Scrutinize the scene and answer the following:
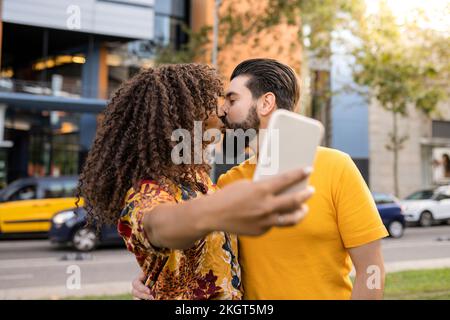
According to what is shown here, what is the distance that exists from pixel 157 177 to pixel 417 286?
6.00 meters

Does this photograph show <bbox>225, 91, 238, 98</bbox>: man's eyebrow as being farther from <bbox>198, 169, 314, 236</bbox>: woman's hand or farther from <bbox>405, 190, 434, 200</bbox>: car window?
<bbox>405, 190, 434, 200</bbox>: car window

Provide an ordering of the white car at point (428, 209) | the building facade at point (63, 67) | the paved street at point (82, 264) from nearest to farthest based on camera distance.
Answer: the paved street at point (82, 264) → the building facade at point (63, 67) → the white car at point (428, 209)

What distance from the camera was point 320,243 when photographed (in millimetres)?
1795

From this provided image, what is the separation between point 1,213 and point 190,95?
12122mm

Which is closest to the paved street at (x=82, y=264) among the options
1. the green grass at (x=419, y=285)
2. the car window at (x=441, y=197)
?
the green grass at (x=419, y=285)

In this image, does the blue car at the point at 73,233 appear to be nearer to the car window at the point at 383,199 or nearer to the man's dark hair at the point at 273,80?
the car window at the point at 383,199

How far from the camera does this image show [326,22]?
1505 centimetres

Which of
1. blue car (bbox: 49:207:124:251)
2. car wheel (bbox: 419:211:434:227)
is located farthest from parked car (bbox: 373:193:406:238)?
blue car (bbox: 49:207:124:251)

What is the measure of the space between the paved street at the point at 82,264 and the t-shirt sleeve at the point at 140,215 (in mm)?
5544

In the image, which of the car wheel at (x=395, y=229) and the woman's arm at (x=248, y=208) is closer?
the woman's arm at (x=248, y=208)

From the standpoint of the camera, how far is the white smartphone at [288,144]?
1094 mm

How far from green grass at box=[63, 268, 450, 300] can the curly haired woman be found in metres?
4.60
